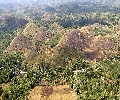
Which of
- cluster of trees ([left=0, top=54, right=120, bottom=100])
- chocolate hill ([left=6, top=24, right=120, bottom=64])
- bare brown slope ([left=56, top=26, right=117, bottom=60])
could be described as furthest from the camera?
bare brown slope ([left=56, top=26, right=117, bottom=60])

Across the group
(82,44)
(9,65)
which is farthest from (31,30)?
(9,65)

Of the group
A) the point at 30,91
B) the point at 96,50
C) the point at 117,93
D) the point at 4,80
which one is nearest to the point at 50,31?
the point at 96,50

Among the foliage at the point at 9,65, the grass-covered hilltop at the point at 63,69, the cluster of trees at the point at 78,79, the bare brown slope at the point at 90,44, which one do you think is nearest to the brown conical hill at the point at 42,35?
the grass-covered hilltop at the point at 63,69

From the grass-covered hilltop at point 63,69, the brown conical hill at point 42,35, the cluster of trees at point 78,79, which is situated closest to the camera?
the cluster of trees at point 78,79

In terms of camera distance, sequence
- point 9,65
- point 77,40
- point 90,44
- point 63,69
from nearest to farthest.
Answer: point 63,69, point 9,65, point 77,40, point 90,44

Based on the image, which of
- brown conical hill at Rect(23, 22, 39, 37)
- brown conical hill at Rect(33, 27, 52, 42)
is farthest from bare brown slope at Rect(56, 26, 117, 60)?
brown conical hill at Rect(23, 22, 39, 37)

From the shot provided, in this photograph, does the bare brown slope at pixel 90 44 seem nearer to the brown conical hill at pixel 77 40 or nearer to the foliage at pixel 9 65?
the brown conical hill at pixel 77 40

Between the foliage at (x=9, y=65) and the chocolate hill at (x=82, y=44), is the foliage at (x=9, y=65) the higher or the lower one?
the lower one

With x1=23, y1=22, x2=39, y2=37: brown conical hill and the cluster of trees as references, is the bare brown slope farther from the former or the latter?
x1=23, y1=22, x2=39, y2=37: brown conical hill

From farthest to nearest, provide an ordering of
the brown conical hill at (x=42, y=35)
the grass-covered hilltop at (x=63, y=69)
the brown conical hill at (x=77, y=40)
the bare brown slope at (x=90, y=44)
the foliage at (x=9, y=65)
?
the brown conical hill at (x=42, y=35) → the brown conical hill at (x=77, y=40) → the bare brown slope at (x=90, y=44) → the foliage at (x=9, y=65) → the grass-covered hilltop at (x=63, y=69)

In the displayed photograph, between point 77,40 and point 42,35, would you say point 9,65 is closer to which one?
point 77,40

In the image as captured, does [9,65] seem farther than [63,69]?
Yes

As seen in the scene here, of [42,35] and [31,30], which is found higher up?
[31,30]
